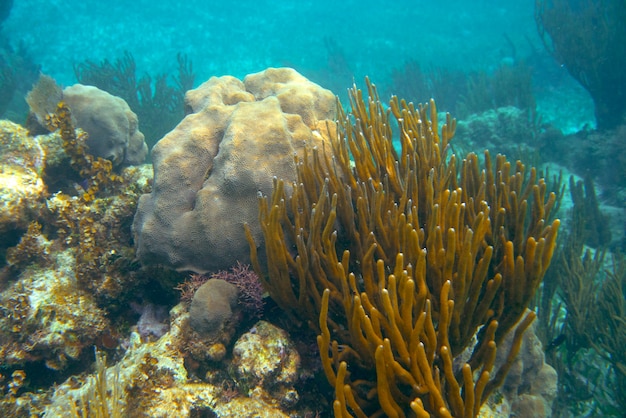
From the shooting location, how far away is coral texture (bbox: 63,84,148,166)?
505 centimetres

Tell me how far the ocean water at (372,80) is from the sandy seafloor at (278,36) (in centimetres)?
14

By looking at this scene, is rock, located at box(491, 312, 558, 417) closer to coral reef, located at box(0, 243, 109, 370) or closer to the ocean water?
the ocean water

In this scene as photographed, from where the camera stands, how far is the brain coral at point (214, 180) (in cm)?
312

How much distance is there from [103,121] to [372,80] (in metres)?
17.1

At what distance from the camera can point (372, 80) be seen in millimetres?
19922

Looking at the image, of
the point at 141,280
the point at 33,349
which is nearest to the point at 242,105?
the point at 141,280

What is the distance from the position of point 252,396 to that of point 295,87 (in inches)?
132

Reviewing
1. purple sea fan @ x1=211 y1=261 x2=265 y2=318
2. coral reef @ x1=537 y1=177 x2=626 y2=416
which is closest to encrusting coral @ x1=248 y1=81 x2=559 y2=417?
purple sea fan @ x1=211 y1=261 x2=265 y2=318

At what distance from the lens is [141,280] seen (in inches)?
139

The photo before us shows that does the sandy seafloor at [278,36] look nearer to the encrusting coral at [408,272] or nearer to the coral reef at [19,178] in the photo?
the coral reef at [19,178]

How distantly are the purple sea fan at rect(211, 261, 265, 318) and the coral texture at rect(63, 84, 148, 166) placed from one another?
10.5ft

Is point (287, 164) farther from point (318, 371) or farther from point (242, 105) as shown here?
point (318, 371)

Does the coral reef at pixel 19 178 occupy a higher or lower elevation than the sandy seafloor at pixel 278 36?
lower

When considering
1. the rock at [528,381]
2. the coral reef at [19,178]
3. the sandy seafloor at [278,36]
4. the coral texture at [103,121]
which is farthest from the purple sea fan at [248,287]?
the sandy seafloor at [278,36]
